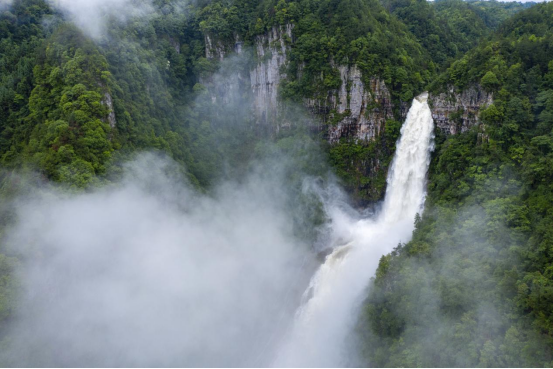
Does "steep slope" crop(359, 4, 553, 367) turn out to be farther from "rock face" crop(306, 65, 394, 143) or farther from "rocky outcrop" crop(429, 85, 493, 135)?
"rock face" crop(306, 65, 394, 143)

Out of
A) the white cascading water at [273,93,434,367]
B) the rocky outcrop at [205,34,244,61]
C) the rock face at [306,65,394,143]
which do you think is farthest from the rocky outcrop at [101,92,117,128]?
the white cascading water at [273,93,434,367]

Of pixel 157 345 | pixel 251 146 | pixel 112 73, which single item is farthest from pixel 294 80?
pixel 157 345

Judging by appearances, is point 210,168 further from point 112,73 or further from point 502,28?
point 502,28

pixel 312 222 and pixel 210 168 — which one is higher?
pixel 210 168

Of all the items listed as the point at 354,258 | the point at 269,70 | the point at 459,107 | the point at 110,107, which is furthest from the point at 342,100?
the point at 110,107

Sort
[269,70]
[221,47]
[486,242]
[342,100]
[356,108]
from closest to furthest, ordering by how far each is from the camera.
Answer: [486,242]
[356,108]
[342,100]
[269,70]
[221,47]

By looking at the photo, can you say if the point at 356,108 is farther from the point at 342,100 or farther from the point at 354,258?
the point at 354,258

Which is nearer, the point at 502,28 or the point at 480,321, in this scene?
the point at 480,321
